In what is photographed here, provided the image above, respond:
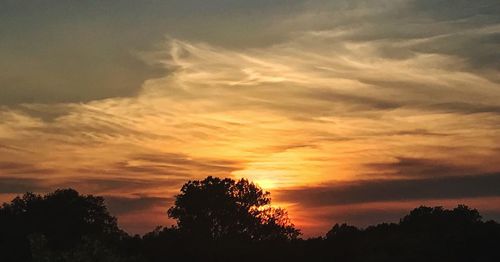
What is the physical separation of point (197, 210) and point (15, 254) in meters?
44.8

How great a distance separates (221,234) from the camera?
128750 mm

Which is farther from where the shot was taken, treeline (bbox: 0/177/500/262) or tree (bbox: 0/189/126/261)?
tree (bbox: 0/189/126/261)

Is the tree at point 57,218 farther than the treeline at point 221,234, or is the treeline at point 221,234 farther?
the tree at point 57,218

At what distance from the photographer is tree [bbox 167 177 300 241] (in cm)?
13150

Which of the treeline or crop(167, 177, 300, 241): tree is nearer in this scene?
the treeline

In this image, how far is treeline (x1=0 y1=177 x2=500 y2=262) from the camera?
7412 centimetres

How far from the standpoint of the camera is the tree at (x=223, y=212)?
431 ft

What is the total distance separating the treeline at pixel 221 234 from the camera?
74125 mm

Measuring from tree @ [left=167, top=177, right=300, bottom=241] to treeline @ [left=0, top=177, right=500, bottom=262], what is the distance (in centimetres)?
18

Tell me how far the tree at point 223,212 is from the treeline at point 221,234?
176 mm

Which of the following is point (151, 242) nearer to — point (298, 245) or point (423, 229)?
point (298, 245)

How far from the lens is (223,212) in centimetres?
13388

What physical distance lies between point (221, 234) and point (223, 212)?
6051 millimetres

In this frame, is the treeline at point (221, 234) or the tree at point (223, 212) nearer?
the treeline at point (221, 234)
